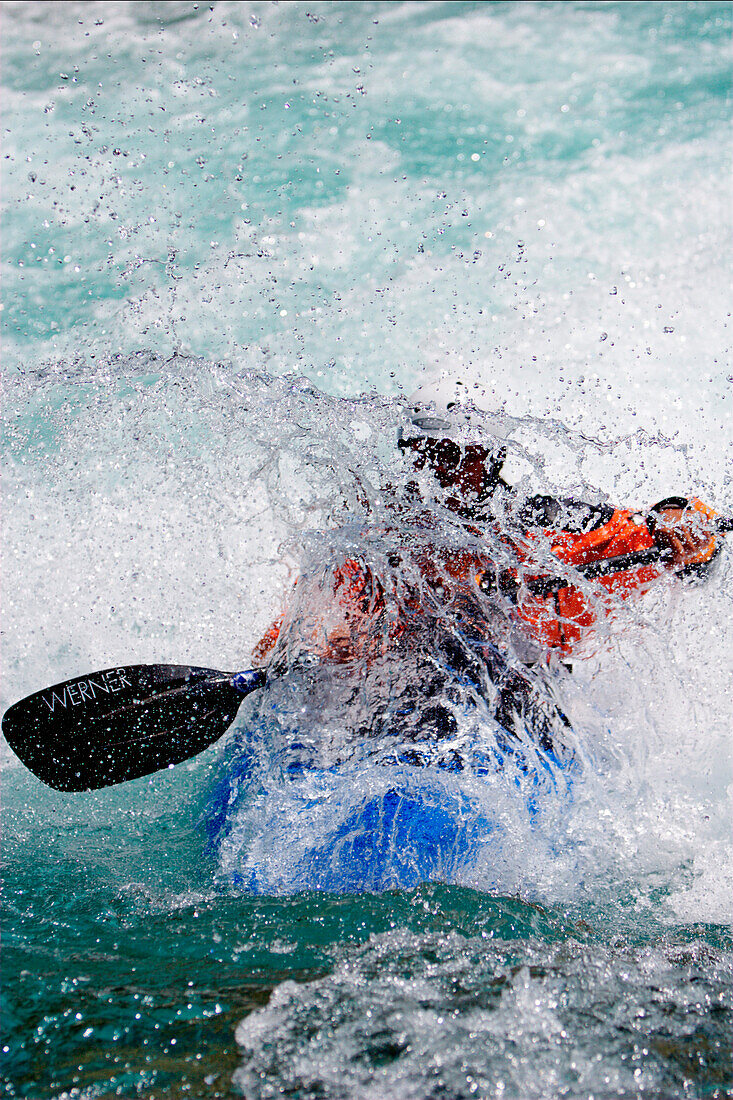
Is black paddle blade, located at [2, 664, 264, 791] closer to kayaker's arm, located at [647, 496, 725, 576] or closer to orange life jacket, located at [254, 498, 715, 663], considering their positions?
orange life jacket, located at [254, 498, 715, 663]

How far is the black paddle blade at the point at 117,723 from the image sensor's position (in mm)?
3057

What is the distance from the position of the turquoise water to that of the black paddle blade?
31cm

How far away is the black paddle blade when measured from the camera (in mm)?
3057

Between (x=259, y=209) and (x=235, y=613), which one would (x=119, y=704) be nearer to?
(x=235, y=613)

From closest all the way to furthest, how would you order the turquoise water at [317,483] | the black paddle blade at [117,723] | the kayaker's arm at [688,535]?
the turquoise water at [317,483], the black paddle blade at [117,723], the kayaker's arm at [688,535]

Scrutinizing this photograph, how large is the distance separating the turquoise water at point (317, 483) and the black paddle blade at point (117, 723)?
0.31 metres

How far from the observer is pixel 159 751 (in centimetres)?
310

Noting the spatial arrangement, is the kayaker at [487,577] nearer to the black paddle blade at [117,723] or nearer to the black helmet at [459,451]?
the black helmet at [459,451]

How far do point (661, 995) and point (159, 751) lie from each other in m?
2.11

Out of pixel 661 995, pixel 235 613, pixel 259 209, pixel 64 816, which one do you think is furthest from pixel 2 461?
pixel 661 995

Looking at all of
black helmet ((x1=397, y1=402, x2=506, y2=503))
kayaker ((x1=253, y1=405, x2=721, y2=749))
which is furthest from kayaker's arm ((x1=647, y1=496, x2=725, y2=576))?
black helmet ((x1=397, y1=402, x2=506, y2=503))

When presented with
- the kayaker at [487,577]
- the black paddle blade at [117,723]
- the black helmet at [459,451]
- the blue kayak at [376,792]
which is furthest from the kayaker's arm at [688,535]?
the black paddle blade at [117,723]

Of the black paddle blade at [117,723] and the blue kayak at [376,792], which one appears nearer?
the blue kayak at [376,792]

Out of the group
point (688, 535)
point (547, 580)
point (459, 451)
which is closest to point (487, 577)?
point (547, 580)
